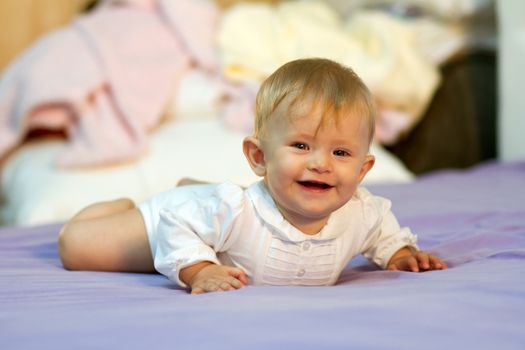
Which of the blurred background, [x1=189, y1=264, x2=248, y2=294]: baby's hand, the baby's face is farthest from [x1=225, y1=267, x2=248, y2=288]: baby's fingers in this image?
the blurred background

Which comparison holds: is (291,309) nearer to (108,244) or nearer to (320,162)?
(320,162)

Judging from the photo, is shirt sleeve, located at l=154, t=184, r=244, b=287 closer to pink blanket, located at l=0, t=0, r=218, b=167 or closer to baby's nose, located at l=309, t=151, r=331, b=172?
baby's nose, located at l=309, t=151, r=331, b=172

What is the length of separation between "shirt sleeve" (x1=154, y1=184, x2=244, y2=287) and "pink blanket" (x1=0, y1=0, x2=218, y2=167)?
3.10 feet

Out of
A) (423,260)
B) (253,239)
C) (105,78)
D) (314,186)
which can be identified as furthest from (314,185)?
(105,78)

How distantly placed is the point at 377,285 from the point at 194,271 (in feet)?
0.75

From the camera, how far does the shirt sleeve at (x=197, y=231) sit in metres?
1.04

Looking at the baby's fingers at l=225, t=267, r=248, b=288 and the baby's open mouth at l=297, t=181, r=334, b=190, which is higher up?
the baby's open mouth at l=297, t=181, r=334, b=190

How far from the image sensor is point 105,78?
2.12 meters

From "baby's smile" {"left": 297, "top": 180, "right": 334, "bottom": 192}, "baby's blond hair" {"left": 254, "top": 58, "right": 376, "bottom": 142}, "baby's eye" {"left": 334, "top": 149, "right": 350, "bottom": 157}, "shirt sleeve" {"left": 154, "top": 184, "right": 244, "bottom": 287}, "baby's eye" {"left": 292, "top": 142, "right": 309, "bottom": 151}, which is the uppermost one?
"baby's blond hair" {"left": 254, "top": 58, "right": 376, "bottom": 142}

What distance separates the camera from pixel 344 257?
110 centimetres

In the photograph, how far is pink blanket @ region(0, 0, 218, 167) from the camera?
6.68ft

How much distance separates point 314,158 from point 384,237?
225mm

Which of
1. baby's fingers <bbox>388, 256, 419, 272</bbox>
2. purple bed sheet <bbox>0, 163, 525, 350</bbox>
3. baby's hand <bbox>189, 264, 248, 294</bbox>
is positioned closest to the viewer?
purple bed sheet <bbox>0, 163, 525, 350</bbox>

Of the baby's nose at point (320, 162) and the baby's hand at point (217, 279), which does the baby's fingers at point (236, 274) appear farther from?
the baby's nose at point (320, 162)
